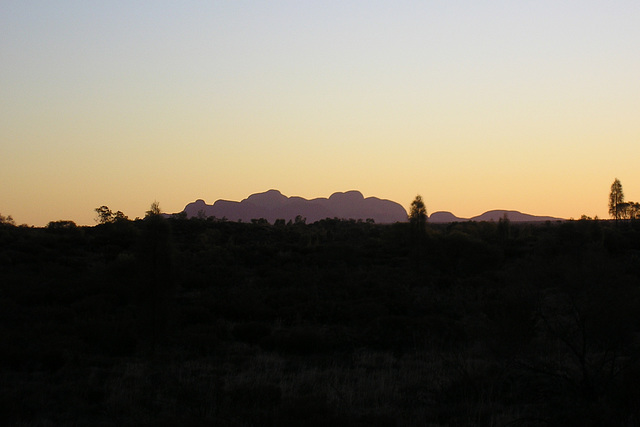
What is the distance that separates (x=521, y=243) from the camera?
140 ft

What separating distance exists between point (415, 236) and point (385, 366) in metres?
21.5

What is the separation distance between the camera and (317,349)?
1237 cm

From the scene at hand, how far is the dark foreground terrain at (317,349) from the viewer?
7.37m

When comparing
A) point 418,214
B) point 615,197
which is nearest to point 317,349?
point 418,214

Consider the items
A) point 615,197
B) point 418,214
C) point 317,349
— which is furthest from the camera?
point 615,197

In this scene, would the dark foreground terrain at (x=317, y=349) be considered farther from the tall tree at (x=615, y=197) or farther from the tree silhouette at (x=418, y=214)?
the tall tree at (x=615, y=197)

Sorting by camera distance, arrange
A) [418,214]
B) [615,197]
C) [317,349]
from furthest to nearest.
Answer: [615,197] → [418,214] → [317,349]

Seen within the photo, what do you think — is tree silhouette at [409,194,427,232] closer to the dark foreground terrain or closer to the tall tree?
the dark foreground terrain

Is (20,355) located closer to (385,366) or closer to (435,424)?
(385,366)

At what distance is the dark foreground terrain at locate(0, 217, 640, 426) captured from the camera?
24.2ft

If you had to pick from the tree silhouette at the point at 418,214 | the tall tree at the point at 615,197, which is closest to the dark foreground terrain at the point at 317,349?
the tree silhouette at the point at 418,214

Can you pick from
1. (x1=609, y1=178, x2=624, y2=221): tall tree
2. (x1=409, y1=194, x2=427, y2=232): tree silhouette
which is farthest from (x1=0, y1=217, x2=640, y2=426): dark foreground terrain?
(x1=609, y1=178, x2=624, y2=221): tall tree

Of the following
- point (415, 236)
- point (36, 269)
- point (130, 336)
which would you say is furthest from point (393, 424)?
point (415, 236)

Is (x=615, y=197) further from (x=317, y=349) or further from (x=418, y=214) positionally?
(x=317, y=349)
